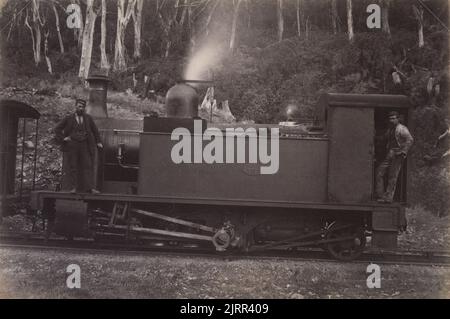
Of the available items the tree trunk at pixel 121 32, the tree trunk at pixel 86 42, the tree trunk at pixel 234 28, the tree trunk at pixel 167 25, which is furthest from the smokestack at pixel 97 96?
the tree trunk at pixel 167 25

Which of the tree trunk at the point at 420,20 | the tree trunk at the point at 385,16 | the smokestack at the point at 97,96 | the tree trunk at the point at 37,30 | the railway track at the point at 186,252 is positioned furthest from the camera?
the tree trunk at the point at 37,30

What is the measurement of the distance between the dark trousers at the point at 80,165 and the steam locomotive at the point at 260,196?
24cm

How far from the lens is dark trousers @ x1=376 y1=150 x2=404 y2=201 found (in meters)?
7.63

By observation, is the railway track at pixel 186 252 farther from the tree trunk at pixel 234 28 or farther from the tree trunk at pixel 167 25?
the tree trunk at pixel 167 25

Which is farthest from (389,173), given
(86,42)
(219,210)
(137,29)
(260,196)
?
(137,29)

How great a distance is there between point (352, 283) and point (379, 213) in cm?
135

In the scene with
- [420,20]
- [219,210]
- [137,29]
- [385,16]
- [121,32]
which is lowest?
[219,210]

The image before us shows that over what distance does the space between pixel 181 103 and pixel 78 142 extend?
1835 mm

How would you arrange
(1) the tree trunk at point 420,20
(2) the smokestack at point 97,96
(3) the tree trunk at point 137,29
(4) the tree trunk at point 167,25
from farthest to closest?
(4) the tree trunk at point 167,25, (3) the tree trunk at point 137,29, (1) the tree trunk at point 420,20, (2) the smokestack at point 97,96

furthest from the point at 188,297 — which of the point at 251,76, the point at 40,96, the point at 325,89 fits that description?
the point at 251,76

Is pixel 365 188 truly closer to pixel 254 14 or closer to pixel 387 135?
pixel 387 135

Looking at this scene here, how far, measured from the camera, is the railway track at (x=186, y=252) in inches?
306

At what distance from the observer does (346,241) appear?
790 cm

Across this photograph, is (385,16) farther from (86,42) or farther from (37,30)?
(37,30)
